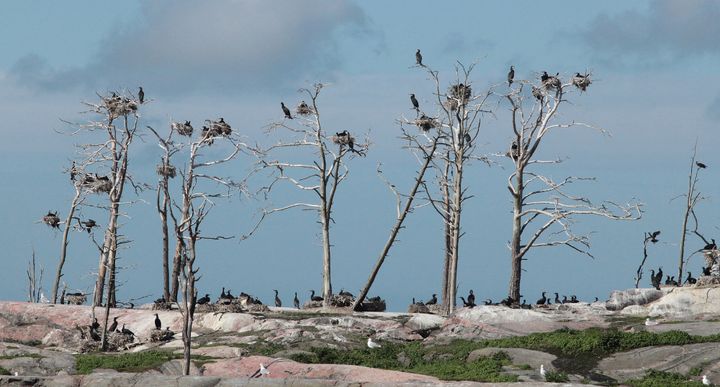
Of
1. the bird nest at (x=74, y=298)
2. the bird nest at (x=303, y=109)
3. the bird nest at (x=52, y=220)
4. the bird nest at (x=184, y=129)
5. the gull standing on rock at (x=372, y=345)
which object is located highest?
the bird nest at (x=303, y=109)

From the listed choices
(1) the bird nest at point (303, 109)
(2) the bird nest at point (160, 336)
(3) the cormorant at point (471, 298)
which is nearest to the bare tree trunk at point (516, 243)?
(3) the cormorant at point (471, 298)

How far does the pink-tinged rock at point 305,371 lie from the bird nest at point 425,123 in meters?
21.4

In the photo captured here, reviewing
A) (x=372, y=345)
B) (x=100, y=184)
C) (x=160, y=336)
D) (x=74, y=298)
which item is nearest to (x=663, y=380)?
(x=372, y=345)

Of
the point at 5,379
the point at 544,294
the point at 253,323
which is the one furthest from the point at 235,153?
the point at 5,379

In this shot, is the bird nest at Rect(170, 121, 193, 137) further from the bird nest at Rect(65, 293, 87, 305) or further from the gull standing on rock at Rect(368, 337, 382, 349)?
the gull standing on rock at Rect(368, 337, 382, 349)

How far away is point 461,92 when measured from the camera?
53.3 meters

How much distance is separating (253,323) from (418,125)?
14.0 meters

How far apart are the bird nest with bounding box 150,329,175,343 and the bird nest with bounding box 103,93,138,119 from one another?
33.3 ft

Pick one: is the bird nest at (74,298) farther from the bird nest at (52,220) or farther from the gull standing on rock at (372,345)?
the gull standing on rock at (372,345)

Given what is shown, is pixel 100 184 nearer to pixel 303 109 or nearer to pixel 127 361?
pixel 303 109

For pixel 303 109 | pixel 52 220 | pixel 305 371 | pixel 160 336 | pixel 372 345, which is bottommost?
pixel 305 371

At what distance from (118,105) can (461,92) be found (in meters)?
15.1

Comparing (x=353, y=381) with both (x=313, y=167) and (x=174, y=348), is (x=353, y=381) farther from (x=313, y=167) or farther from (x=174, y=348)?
(x=313, y=167)

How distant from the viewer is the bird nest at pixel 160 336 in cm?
4466
